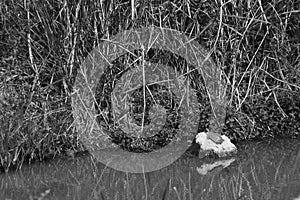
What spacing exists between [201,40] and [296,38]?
22.4 inches

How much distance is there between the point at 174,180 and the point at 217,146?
17.5 inches

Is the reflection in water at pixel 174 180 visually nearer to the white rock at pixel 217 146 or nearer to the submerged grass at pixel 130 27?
the white rock at pixel 217 146

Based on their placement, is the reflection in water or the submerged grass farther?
the submerged grass

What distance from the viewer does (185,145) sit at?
2.79 metres

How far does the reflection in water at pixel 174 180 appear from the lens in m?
2.07

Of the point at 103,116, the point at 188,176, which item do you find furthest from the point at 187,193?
the point at 103,116

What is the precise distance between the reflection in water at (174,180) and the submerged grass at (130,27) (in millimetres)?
191

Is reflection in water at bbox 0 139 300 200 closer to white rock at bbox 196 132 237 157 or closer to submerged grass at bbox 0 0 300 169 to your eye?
white rock at bbox 196 132 237 157

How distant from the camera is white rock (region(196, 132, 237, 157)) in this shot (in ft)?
8.58

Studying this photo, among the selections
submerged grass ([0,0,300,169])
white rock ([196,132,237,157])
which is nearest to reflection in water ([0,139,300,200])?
white rock ([196,132,237,157])

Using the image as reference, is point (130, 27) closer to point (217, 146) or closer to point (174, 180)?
point (217, 146)

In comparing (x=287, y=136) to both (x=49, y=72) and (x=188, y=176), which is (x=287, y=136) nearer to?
(x=188, y=176)

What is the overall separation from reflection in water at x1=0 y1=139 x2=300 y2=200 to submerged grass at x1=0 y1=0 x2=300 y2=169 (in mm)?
191

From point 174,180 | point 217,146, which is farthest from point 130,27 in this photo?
point 174,180
